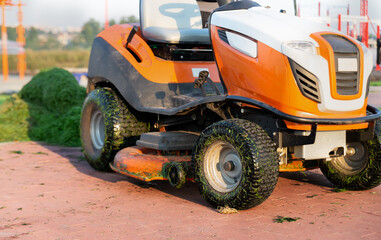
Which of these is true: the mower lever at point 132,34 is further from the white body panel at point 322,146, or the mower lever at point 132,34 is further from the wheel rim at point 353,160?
the wheel rim at point 353,160

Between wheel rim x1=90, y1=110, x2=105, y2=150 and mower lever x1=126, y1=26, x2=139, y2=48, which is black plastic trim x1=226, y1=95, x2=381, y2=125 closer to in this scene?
mower lever x1=126, y1=26, x2=139, y2=48

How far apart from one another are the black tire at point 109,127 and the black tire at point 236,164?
126 centimetres

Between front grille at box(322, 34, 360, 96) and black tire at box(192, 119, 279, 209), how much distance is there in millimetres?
661

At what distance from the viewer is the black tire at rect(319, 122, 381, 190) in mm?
4523

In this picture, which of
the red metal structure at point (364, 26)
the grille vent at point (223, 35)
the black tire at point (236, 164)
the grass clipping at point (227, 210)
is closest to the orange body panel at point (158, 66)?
the grille vent at point (223, 35)

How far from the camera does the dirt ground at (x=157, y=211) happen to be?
3545 mm

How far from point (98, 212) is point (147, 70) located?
158 centimetres

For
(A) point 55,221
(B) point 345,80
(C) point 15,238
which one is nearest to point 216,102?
(B) point 345,80

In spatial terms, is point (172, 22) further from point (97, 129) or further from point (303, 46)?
point (303, 46)

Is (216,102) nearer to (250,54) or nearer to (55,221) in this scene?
(250,54)

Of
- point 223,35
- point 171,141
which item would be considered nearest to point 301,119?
point 223,35

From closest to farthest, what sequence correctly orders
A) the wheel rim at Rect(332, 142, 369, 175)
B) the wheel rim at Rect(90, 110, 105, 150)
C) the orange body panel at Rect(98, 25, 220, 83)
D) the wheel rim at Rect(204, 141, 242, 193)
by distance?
the wheel rim at Rect(204, 141, 242, 193)
the wheel rim at Rect(332, 142, 369, 175)
the orange body panel at Rect(98, 25, 220, 83)
the wheel rim at Rect(90, 110, 105, 150)

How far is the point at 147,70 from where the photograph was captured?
5.13 meters

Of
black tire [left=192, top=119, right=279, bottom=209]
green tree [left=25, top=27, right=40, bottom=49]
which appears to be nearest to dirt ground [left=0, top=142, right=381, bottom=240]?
black tire [left=192, top=119, right=279, bottom=209]
